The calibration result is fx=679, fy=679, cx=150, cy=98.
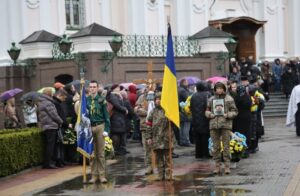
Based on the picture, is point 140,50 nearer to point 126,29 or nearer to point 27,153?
point 126,29

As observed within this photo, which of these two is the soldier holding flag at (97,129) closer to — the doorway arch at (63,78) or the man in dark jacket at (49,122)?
the man in dark jacket at (49,122)

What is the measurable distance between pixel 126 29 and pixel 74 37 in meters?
8.02

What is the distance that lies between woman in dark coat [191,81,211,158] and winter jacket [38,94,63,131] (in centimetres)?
322

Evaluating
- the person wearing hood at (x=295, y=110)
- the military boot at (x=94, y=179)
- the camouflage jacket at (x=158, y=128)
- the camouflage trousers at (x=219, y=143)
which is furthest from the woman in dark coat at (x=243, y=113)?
the person wearing hood at (x=295, y=110)

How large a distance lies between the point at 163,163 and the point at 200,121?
345cm

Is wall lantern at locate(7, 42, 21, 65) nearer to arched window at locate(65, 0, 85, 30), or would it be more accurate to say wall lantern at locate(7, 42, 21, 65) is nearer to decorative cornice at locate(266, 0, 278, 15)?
arched window at locate(65, 0, 85, 30)

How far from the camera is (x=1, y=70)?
27.1 m

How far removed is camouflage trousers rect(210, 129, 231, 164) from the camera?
43.7 feet

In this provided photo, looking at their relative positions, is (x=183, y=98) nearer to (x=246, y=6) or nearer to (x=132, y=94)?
(x=132, y=94)

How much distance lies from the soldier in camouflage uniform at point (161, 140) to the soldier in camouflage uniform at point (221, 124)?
0.92 meters

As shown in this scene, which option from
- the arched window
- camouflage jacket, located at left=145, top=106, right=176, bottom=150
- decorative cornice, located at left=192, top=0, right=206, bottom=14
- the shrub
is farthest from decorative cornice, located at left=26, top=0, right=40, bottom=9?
camouflage jacket, located at left=145, top=106, right=176, bottom=150

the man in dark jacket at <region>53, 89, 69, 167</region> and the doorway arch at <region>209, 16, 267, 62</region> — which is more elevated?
the doorway arch at <region>209, 16, 267, 62</region>

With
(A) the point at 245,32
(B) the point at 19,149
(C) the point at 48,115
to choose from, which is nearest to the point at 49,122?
(C) the point at 48,115

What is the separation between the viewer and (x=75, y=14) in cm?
3064
